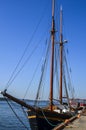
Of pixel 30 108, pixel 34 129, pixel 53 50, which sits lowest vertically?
pixel 34 129

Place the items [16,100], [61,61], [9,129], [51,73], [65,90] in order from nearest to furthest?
[16,100] → [51,73] → [9,129] → [65,90] → [61,61]

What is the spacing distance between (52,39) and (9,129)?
11867mm

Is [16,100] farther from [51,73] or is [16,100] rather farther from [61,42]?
[61,42]

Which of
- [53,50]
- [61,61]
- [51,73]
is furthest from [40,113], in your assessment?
[61,61]

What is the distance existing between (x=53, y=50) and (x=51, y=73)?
2702mm

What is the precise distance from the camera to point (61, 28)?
44.7 metres

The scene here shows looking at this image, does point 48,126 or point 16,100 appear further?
point 48,126

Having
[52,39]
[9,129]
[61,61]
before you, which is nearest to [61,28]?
[61,61]

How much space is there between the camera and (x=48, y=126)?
24984 millimetres

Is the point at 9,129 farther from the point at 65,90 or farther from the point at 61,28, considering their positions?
the point at 61,28

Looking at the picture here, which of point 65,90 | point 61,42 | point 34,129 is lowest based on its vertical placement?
point 34,129

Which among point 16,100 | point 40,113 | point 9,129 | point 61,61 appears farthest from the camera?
point 61,61

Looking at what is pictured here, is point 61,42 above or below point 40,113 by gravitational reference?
above

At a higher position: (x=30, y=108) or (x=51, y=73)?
(x=51, y=73)
